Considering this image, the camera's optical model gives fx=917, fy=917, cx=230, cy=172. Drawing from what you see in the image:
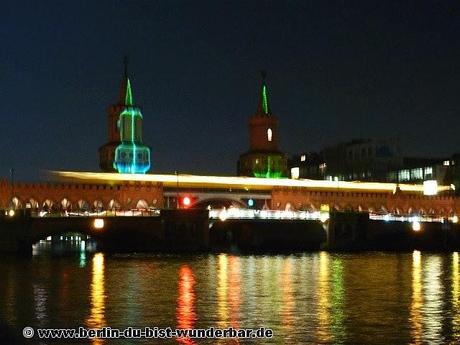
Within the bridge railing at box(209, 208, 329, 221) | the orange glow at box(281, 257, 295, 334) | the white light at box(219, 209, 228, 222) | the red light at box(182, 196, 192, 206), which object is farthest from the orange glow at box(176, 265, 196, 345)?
the red light at box(182, 196, 192, 206)

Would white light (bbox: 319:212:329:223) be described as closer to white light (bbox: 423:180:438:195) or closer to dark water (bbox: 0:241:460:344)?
dark water (bbox: 0:241:460:344)

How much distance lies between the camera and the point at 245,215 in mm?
114375

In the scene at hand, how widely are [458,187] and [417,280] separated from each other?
11228 centimetres

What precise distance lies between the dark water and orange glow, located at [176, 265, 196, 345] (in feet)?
0.19

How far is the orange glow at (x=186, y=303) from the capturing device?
42787 millimetres

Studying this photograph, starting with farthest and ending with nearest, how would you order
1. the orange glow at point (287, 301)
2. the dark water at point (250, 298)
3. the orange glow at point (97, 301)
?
the orange glow at point (287, 301) → the orange glow at point (97, 301) → the dark water at point (250, 298)

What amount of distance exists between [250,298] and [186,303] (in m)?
4.16

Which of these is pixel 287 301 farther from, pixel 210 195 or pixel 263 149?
pixel 263 149

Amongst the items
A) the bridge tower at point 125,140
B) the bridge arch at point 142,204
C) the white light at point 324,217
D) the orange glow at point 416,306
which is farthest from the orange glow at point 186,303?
the bridge tower at point 125,140

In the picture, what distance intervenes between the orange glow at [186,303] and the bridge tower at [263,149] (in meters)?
92.2

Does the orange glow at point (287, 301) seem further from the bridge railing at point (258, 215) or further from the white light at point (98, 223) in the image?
the bridge railing at point (258, 215)

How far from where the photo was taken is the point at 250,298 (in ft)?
174

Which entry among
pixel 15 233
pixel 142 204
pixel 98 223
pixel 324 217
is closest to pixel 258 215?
pixel 324 217

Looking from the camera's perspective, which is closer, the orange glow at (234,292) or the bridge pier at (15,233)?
the orange glow at (234,292)
